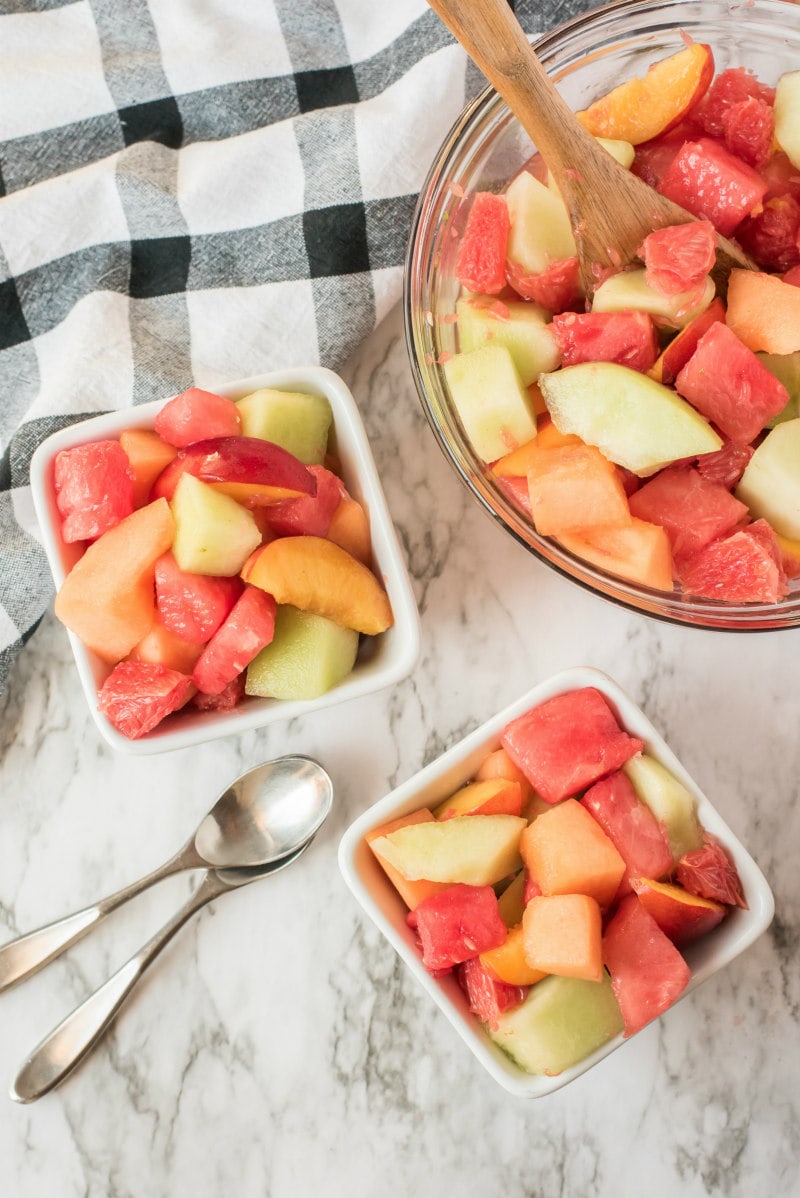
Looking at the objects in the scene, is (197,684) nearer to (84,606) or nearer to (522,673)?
(84,606)

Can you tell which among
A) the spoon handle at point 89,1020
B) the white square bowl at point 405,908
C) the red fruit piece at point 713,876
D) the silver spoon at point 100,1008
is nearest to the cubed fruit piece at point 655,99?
the white square bowl at point 405,908

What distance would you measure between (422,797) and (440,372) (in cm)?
58

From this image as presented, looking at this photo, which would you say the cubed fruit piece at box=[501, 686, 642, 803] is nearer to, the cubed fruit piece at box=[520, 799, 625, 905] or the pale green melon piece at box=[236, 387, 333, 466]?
the cubed fruit piece at box=[520, 799, 625, 905]

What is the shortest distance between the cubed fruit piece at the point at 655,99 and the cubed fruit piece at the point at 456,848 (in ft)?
3.08

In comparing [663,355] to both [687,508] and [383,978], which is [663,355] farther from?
[383,978]

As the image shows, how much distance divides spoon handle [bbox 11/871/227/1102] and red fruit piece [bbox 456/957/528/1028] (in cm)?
40

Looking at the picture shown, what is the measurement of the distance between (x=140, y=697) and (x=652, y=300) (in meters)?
0.81

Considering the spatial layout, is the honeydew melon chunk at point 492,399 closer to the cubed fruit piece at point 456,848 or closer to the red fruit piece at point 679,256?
the red fruit piece at point 679,256

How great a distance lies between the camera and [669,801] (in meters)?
1.34

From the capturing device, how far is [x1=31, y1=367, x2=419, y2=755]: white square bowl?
135cm

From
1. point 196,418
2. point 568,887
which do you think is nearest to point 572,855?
point 568,887

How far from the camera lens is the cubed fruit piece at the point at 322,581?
128cm

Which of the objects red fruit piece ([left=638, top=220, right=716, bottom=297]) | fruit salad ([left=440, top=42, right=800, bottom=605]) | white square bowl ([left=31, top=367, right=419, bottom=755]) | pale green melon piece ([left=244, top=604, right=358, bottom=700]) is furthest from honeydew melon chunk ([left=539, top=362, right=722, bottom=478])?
pale green melon piece ([left=244, top=604, right=358, bottom=700])

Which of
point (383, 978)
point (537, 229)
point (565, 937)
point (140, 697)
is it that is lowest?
point (383, 978)
